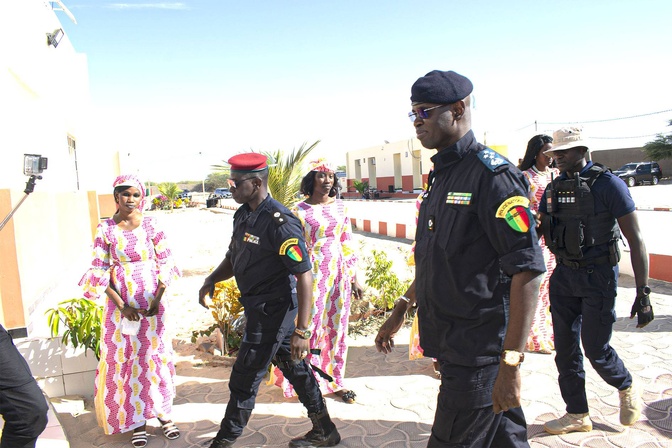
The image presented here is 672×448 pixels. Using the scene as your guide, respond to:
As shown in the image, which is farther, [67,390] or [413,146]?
[413,146]

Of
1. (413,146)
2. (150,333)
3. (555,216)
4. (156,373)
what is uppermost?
(413,146)

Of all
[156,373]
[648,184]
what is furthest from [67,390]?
[648,184]

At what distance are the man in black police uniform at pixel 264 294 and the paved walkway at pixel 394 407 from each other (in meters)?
0.57

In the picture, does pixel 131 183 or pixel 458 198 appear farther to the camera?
pixel 131 183

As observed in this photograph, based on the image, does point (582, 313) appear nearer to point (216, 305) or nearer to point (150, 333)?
point (150, 333)

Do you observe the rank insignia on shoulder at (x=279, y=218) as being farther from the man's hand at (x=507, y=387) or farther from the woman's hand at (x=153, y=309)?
the man's hand at (x=507, y=387)

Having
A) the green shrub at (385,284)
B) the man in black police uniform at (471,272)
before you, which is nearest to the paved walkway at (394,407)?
the green shrub at (385,284)

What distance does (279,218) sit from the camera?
2.85 m

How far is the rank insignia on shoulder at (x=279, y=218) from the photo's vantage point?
283 centimetres

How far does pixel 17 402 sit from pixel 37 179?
82.3 inches

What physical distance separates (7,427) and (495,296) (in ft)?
7.44

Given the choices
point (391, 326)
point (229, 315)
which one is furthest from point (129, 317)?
point (391, 326)

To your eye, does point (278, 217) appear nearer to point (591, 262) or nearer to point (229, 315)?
point (591, 262)

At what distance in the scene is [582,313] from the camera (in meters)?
3.00
